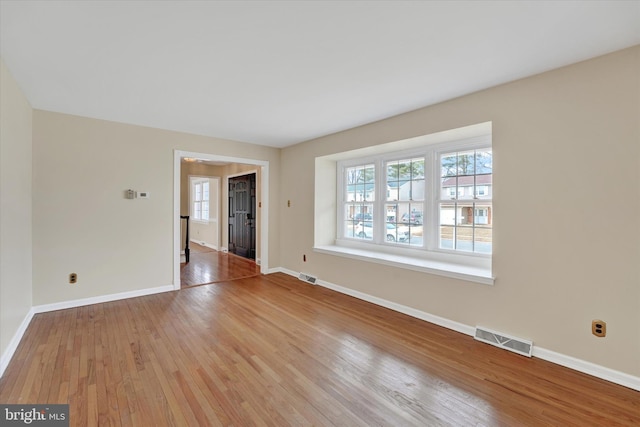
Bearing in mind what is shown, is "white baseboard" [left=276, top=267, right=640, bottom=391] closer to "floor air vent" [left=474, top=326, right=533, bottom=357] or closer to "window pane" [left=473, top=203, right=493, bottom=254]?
"floor air vent" [left=474, top=326, right=533, bottom=357]

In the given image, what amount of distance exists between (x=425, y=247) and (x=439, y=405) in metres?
2.06

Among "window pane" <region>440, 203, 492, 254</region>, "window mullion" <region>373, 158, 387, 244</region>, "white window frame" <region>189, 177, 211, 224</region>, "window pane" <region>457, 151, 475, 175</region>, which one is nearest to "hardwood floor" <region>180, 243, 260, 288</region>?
"white window frame" <region>189, 177, 211, 224</region>

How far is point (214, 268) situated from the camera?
228 inches

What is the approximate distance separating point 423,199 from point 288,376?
262 cm

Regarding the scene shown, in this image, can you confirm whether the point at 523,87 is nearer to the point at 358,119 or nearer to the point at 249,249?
the point at 358,119

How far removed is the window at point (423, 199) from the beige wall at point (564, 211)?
48cm

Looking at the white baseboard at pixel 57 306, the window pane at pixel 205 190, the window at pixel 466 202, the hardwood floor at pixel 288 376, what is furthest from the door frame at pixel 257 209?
the window pane at pixel 205 190

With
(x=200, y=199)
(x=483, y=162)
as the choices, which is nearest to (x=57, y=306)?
(x=483, y=162)

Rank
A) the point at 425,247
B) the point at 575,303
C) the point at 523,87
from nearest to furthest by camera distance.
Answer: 1. the point at 575,303
2. the point at 523,87
3. the point at 425,247

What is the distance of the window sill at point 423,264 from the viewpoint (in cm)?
281

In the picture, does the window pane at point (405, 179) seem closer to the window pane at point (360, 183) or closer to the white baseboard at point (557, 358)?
the window pane at point (360, 183)

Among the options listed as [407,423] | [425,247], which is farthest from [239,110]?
[407,423]

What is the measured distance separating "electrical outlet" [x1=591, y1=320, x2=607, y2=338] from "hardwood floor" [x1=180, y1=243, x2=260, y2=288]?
4558 mm

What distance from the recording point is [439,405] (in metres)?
1.83
